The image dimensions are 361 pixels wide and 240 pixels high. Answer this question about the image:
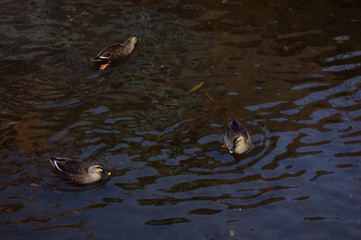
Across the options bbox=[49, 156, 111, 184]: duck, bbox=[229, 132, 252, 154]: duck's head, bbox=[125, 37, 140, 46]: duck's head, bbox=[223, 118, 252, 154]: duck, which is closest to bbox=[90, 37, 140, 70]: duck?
bbox=[125, 37, 140, 46]: duck's head

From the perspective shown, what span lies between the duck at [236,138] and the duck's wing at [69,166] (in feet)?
7.48

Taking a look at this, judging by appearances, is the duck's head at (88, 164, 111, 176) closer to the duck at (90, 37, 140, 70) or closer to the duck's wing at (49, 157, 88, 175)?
the duck's wing at (49, 157, 88, 175)

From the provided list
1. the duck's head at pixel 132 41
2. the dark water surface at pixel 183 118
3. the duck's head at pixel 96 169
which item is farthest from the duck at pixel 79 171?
the duck's head at pixel 132 41

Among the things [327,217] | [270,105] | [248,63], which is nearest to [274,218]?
[327,217]

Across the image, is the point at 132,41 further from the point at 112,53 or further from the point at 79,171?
the point at 79,171

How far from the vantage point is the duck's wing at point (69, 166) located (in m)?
7.38

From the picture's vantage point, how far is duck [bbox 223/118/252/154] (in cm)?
782

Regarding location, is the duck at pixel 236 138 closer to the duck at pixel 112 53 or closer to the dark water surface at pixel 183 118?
the dark water surface at pixel 183 118

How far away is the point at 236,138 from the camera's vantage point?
25.3 feet

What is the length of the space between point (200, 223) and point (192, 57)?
16.5 feet

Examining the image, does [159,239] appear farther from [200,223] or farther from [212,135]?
[212,135]

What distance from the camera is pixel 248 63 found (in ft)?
34.8

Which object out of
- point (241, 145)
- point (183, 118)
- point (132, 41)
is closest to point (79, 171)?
point (183, 118)

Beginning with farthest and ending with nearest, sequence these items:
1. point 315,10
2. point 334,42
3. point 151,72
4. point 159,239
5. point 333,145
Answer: point 315,10 → point 334,42 → point 151,72 → point 333,145 → point 159,239
